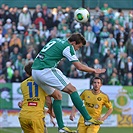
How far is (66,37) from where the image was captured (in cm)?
2356

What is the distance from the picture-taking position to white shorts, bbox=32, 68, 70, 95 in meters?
10.3

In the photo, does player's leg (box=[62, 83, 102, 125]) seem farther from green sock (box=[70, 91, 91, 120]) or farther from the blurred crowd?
the blurred crowd

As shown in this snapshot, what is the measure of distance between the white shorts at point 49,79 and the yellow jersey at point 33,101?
0.13 metres

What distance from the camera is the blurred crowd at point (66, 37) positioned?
22188 mm

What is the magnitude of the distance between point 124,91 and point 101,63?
2.41 m

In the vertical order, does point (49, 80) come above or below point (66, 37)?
above

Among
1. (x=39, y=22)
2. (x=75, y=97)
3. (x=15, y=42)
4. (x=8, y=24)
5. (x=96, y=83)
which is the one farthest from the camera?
(x=39, y=22)

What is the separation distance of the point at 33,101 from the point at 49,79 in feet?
1.68

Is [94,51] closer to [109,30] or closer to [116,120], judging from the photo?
[109,30]

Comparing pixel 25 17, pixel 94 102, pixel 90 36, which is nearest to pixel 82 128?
pixel 94 102

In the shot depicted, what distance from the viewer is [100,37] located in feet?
79.7

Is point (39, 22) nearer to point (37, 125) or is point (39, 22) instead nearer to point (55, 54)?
point (55, 54)

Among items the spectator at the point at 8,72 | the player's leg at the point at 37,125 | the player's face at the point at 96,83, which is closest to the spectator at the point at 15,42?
the spectator at the point at 8,72

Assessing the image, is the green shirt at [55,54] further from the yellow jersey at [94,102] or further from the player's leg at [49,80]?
the yellow jersey at [94,102]
